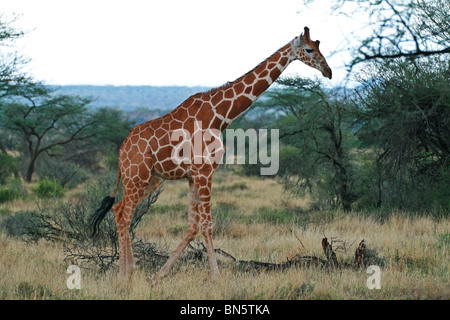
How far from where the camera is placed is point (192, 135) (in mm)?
A: 5527

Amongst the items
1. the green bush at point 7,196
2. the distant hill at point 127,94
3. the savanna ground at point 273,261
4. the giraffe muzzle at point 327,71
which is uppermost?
the distant hill at point 127,94

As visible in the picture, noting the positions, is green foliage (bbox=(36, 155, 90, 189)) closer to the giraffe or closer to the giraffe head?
the giraffe

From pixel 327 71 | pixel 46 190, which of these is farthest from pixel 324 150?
pixel 46 190

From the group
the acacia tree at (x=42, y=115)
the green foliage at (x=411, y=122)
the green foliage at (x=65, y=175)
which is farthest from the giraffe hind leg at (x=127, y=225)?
the acacia tree at (x=42, y=115)

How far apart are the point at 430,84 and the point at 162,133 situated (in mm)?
6000

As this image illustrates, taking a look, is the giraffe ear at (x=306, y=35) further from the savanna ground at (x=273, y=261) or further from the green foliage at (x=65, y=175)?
the green foliage at (x=65, y=175)

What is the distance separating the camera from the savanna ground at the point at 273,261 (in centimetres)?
536

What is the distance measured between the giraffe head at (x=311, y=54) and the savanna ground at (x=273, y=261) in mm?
2304

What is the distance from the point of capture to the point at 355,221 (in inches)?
381

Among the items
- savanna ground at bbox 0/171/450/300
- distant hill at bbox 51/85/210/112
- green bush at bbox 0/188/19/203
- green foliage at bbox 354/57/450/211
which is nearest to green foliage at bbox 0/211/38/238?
savanna ground at bbox 0/171/450/300

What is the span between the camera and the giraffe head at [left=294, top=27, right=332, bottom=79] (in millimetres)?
5535

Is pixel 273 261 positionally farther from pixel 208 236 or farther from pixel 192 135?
pixel 192 135

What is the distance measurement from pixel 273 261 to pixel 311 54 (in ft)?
9.38

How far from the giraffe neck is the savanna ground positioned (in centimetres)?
177
